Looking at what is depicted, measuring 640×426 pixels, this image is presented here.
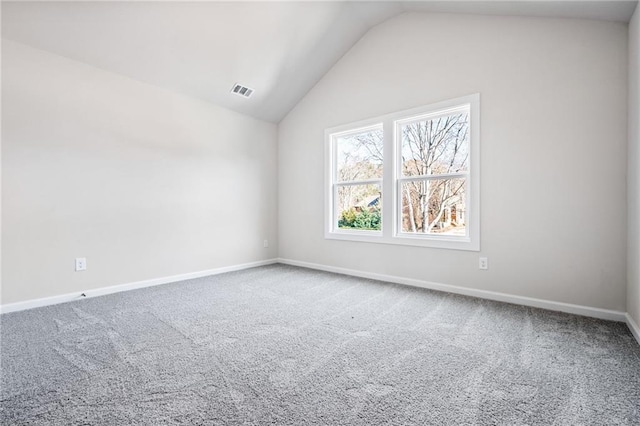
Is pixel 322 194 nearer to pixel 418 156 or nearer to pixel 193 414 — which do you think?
pixel 418 156

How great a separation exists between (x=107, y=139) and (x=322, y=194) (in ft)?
8.81

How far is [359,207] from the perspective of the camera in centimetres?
418

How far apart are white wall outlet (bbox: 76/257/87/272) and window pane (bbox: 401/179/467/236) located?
3.50 meters

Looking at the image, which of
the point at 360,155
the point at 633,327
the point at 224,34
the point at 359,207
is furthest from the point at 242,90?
the point at 633,327

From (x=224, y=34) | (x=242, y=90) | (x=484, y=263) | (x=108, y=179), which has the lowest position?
(x=484, y=263)

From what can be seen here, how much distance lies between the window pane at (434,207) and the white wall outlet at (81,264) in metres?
3.50

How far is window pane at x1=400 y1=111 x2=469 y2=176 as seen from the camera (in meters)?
3.27

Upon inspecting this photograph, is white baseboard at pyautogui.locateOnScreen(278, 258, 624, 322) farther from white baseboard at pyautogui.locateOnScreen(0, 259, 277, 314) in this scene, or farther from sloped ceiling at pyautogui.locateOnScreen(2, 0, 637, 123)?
sloped ceiling at pyautogui.locateOnScreen(2, 0, 637, 123)

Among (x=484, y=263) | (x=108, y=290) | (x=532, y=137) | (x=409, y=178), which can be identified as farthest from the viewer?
(x=409, y=178)

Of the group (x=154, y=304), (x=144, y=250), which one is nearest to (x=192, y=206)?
(x=144, y=250)

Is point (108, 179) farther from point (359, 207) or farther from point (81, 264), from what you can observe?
point (359, 207)

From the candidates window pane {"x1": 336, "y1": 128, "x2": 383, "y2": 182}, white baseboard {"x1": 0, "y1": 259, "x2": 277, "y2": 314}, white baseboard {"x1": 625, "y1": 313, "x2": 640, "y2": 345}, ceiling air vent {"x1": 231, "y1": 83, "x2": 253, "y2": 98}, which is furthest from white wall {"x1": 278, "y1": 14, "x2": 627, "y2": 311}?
white baseboard {"x1": 0, "y1": 259, "x2": 277, "y2": 314}

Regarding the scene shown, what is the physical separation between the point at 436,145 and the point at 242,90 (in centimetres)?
263

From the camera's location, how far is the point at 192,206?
156 inches
